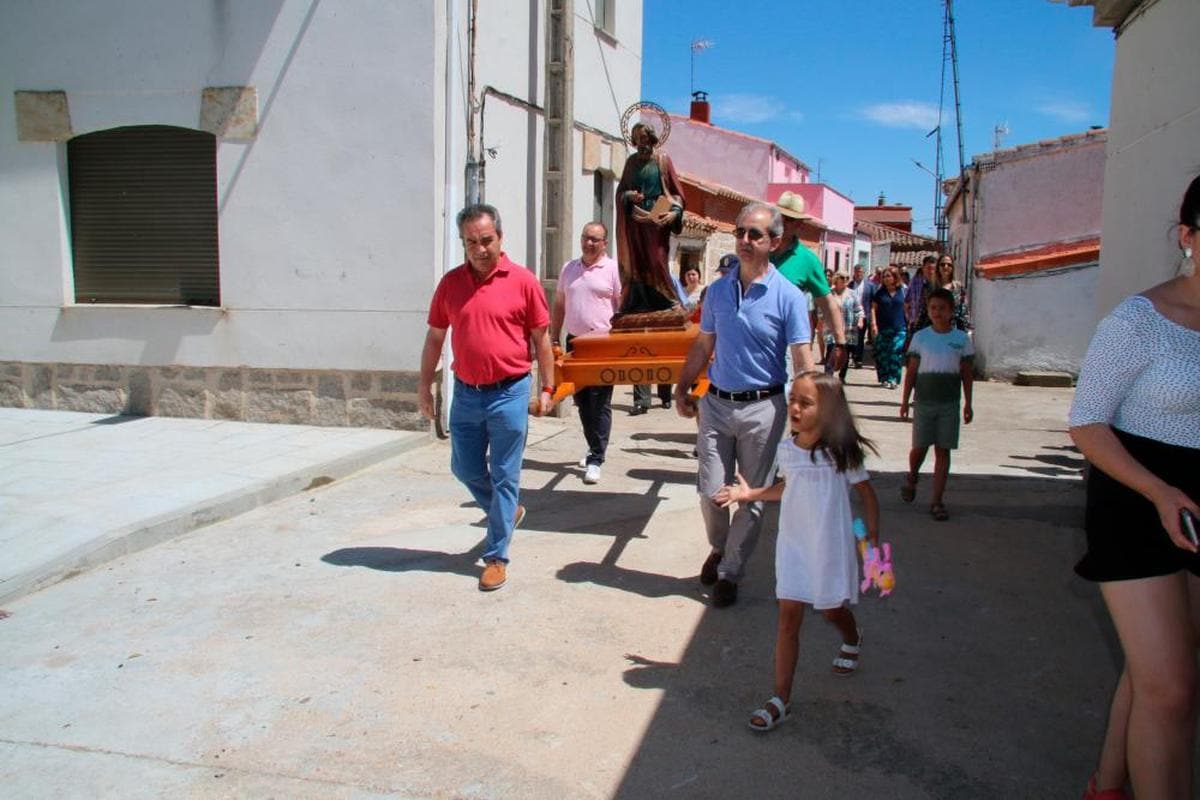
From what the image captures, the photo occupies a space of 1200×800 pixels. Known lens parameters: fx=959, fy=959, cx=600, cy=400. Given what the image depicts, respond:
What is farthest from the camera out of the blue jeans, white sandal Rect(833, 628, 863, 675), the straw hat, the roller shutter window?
the roller shutter window

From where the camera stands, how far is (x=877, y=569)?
3266 millimetres

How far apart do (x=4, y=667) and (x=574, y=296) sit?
14.6ft

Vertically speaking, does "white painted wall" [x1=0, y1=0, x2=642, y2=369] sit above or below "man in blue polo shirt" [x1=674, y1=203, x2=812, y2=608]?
above

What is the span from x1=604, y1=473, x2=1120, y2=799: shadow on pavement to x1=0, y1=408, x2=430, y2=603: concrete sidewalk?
2.46 metres

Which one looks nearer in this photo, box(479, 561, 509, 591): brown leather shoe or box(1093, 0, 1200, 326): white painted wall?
box(479, 561, 509, 591): brown leather shoe

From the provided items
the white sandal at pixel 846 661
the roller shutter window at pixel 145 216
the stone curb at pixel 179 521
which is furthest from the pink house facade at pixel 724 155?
the white sandal at pixel 846 661

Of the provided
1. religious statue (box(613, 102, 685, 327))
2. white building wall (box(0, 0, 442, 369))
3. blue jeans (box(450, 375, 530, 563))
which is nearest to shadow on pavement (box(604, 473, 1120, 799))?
blue jeans (box(450, 375, 530, 563))

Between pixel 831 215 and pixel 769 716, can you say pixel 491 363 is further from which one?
pixel 831 215

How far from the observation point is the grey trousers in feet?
14.6

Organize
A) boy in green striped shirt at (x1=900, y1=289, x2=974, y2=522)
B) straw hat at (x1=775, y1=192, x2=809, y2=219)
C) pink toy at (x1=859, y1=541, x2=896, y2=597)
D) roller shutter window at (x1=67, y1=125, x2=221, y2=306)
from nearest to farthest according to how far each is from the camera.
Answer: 1. pink toy at (x1=859, y1=541, x2=896, y2=597)
2. boy in green striped shirt at (x1=900, y1=289, x2=974, y2=522)
3. straw hat at (x1=775, y1=192, x2=809, y2=219)
4. roller shutter window at (x1=67, y1=125, x2=221, y2=306)

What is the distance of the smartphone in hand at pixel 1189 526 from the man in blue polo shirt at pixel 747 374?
88.1 inches

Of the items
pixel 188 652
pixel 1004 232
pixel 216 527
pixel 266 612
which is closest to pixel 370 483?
pixel 216 527

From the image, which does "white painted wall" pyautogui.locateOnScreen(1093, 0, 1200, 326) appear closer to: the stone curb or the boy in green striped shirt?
the boy in green striped shirt

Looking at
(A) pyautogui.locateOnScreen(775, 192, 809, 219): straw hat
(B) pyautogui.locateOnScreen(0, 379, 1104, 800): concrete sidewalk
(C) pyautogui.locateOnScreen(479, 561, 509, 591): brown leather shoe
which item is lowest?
(B) pyautogui.locateOnScreen(0, 379, 1104, 800): concrete sidewalk
